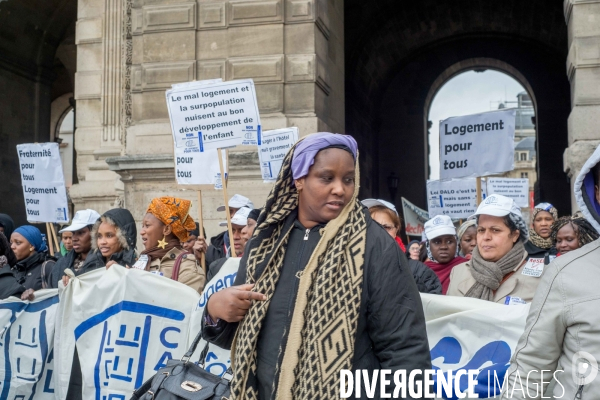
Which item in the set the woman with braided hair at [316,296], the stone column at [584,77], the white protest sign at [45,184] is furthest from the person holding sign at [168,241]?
the stone column at [584,77]

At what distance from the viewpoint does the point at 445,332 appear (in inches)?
167

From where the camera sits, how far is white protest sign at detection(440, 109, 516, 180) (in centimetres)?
859

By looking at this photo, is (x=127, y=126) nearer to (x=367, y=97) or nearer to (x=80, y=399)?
(x=80, y=399)

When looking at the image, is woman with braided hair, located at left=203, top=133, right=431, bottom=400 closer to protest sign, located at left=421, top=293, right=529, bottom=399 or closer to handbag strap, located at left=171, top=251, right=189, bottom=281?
protest sign, located at left=421, top=293, right=529, bottom=399

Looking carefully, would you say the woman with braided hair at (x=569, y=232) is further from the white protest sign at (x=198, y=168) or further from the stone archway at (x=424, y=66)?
the stone archway at (x=424, y=66)

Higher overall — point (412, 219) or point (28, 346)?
point (412, 219)

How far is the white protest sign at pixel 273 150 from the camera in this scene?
25.9 ft

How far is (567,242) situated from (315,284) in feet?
12.2

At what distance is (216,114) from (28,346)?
265cm

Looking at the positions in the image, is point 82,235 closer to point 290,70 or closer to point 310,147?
point 290,70

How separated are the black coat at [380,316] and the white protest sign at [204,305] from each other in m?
2.09

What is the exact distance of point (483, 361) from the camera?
13.5 feet

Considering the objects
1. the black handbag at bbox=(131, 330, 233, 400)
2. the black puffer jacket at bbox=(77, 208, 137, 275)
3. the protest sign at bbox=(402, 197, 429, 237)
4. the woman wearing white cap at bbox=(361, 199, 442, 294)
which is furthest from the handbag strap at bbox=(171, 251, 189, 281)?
the protest sign at bbox=(402, 197, 429, 237)

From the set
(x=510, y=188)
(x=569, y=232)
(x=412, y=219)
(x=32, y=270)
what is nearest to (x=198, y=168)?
(x=32, y=270)
